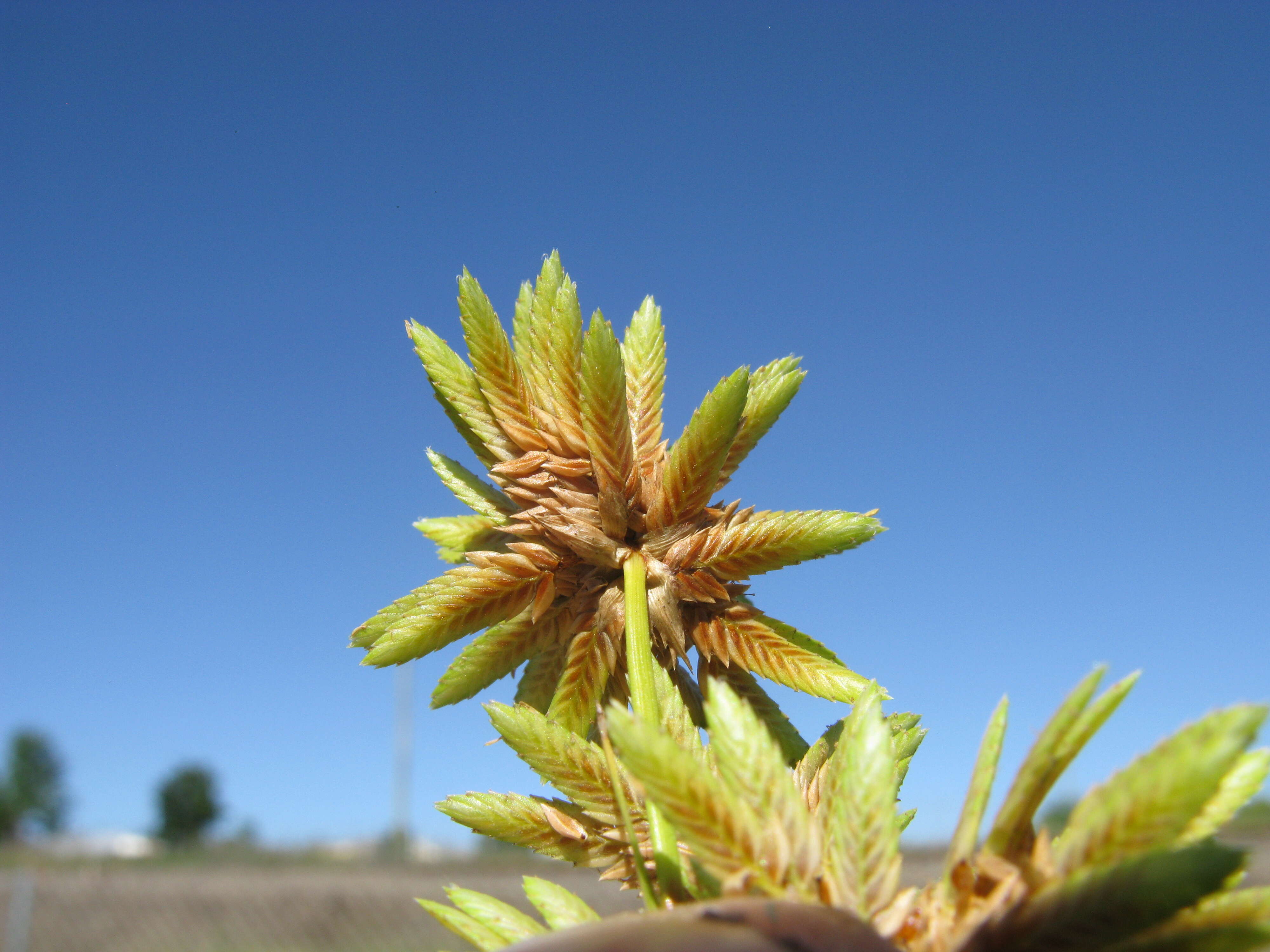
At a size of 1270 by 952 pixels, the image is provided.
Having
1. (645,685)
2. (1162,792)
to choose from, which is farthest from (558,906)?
(1162,792)

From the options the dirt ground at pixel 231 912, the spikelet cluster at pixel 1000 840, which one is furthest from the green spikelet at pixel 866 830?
the dirt ground at pixel 231 912

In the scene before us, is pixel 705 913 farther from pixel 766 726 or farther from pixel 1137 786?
pixel 766 726

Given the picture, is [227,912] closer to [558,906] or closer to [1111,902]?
[558,906]

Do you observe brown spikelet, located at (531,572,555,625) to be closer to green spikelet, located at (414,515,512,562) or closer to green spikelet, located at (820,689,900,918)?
green spikelet, located at (414,515,512,562)

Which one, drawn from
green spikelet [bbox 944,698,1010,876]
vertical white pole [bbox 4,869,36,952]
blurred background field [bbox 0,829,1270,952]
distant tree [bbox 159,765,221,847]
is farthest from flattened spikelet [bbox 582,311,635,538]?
distant tree [bbox 159,765,221,847]

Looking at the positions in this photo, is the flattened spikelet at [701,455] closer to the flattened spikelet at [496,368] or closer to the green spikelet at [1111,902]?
the flattened spikelet at [496,368]

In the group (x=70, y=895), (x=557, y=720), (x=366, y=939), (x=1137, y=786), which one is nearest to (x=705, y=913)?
(x=1137, y=786)

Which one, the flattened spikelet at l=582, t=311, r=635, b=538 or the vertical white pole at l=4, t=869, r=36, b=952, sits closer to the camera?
the flattened spikelet at l=582, t=311, r=635, b=538

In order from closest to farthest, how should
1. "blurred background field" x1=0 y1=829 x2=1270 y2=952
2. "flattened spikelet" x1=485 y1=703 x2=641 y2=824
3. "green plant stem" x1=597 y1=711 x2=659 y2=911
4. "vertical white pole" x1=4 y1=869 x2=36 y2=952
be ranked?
"green plant stem" x1=597 y1=711 x2=659 y2=911, "flattened spikelet" x1=485 y1=703 x2=641 y2=824, "vertical white pole" x1=4 y1=869 x2=36 y2=952, "blurred background field" x1=0 y1=829 x2=1270 y2=952
